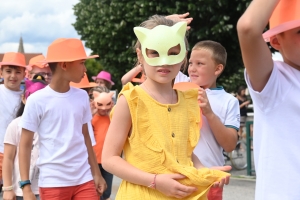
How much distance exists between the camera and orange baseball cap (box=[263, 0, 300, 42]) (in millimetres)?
2125

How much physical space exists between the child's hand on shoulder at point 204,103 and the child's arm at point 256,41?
1.39 m

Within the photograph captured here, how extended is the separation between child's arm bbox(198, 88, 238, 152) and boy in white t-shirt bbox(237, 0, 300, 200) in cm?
128

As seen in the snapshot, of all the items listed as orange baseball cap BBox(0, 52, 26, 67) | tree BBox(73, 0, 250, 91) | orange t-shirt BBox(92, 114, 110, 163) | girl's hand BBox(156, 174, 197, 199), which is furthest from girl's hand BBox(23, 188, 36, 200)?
tree BBox(73, 0, 250, 91)

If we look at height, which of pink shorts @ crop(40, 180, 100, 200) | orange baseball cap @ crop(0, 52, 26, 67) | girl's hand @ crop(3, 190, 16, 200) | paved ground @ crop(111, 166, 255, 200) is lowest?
paved ground @ crop(111, 166, 255, 200)

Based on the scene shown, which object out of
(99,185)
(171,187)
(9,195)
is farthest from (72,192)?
(171,187)

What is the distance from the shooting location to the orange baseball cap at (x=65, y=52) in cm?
461

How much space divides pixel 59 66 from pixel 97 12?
699 inches

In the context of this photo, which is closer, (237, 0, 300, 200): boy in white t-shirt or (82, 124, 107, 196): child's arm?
(237, 0, 300, 200): boy in white t-shirt

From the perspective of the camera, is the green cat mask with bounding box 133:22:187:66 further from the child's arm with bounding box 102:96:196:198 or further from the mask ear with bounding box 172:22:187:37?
the child's arm with bounding box 102:96:196:198

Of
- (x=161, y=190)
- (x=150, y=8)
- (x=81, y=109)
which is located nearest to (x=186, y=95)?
(x=161, y=190)

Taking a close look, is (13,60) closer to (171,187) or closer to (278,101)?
(171,187)

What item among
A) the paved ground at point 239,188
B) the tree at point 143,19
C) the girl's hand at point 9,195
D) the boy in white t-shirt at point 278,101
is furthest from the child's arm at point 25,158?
the tree at point 143,19

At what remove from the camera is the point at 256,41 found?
2047 mm

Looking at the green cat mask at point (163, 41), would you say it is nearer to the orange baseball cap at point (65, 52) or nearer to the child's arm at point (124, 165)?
the child's arm at point (124, 165)
